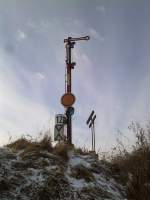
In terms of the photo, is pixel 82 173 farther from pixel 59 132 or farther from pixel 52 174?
pixel 59 132

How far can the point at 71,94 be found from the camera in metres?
13.7

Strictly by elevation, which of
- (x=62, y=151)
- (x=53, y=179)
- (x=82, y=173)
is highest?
(x=62, y=151)

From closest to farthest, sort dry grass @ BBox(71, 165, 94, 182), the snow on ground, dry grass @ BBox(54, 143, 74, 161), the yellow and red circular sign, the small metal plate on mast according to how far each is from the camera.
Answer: the snow on ground
dry grass @ BBox(71, 165, 94, 182)
dry grass @ BBox(54, 143, 74, 161)
the small metal plate on mast
the yellow and red circular sign

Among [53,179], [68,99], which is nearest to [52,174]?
[53,179]

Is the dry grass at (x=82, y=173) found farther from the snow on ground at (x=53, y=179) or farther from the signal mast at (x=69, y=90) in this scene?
the signal mast at (x=69, y=90)

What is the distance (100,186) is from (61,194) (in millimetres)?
1336

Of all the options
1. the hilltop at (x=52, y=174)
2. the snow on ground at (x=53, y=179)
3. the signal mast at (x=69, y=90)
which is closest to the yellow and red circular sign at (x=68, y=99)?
the signal mast at (x=69, y=90)

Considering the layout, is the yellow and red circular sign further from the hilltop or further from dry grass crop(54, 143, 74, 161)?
dry grass crop(54, 143, 74, 161)

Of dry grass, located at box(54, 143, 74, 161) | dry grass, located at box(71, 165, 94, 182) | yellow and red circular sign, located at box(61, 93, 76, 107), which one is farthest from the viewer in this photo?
yellow and red circular sign, located at box(61, 93, 76, 107)

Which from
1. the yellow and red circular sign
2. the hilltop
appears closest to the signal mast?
the yellow and red circular sign

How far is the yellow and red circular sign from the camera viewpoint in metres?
13.6

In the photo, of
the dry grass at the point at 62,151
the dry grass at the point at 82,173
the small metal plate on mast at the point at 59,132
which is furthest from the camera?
the small metal plate on mast at the point at 59,132

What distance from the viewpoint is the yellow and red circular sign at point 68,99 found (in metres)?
13.6

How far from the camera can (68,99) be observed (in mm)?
13656
